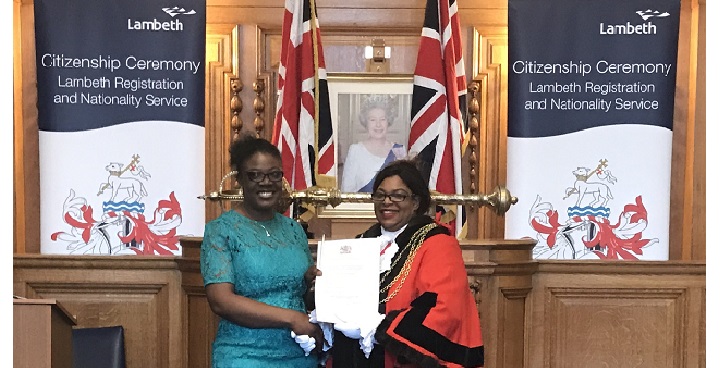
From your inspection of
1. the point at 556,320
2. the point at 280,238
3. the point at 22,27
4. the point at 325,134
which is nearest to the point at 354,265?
the point at 280,238

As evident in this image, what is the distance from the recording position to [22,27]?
21.7 ft

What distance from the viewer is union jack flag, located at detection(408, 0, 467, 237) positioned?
19.3ft

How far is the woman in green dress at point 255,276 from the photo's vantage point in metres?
3.49

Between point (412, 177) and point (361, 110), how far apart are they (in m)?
2.90

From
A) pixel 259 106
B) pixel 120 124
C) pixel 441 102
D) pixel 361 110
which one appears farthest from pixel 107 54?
pixel 441 102

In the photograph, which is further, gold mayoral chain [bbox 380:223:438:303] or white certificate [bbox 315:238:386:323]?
gold mayoral chain [bbox 380:223:438:303]

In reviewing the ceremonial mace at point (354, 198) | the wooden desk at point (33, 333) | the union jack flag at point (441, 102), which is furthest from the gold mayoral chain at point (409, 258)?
the union jack flag at point (441, 102)

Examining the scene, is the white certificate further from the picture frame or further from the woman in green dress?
the picture frame

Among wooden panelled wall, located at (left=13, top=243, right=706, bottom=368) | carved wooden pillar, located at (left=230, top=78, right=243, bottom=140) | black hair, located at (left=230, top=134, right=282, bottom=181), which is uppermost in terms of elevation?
carved wooden pillar, located at (left=230, top=78, right=243, bottom=140)

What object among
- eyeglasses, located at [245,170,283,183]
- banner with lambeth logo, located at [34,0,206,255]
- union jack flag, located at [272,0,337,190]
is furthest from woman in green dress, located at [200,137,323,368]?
banner with lambeth logo, located at [34,0,206,255]

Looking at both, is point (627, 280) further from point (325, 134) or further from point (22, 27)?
point (22, 27)

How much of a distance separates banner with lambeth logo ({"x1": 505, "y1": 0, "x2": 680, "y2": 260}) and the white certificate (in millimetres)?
2862

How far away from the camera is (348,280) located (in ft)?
11.8

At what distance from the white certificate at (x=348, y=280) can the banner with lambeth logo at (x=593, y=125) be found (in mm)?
2862
